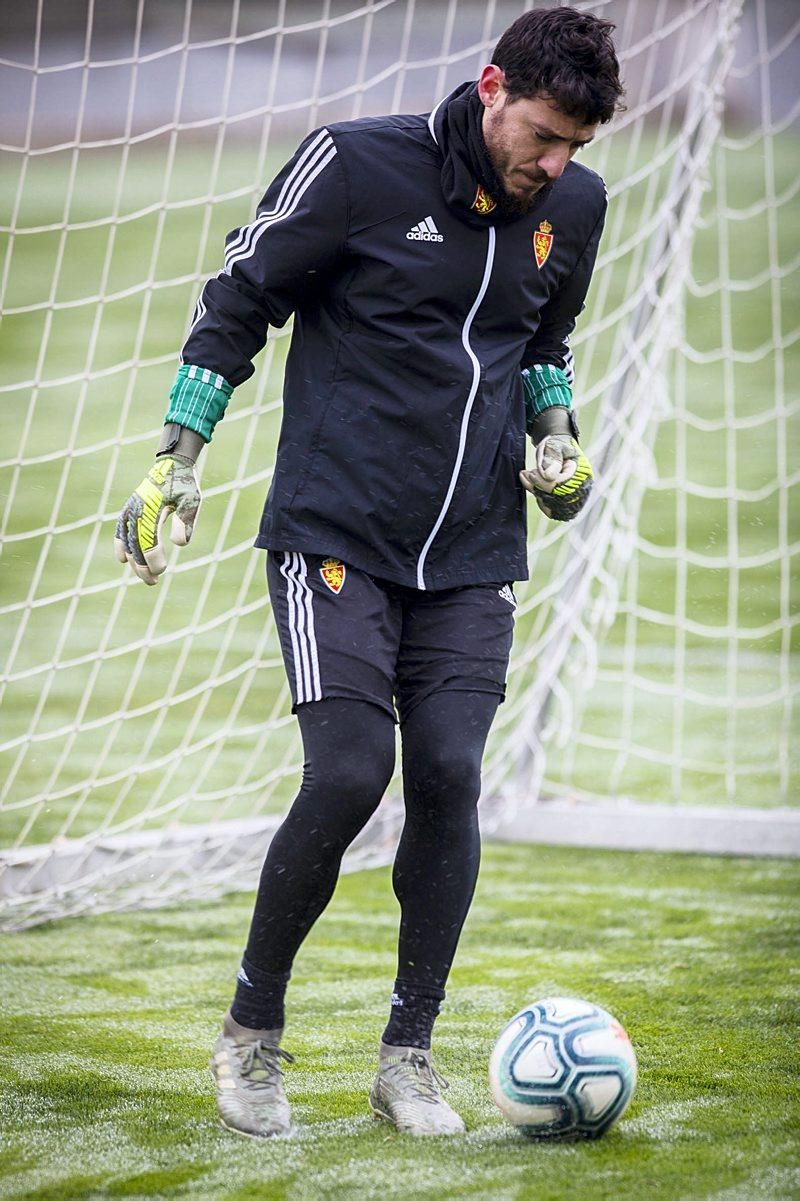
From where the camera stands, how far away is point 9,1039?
3141 millimetres

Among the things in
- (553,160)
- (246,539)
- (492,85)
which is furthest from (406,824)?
(246,539)

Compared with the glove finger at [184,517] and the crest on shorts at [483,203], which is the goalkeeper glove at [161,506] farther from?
the crest on shorts at [483,203]

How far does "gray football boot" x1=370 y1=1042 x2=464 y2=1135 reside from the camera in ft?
8.17

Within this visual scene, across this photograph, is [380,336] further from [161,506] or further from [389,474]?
[161,506]

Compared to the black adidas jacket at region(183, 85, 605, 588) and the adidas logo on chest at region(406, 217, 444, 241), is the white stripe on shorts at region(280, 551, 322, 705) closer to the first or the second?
the black adidas jacket at region(183, 85, 605, 588)

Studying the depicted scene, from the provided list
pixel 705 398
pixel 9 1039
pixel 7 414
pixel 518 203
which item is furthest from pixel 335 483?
pixel 705 398

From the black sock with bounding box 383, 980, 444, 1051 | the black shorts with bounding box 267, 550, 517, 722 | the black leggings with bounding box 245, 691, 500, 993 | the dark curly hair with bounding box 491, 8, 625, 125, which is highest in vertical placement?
the dark curly hair with bounding box 491, 8, 625, 125

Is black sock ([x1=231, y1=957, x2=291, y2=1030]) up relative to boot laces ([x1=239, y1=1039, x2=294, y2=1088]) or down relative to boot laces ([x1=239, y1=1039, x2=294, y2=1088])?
Result: up

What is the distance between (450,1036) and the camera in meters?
3.17

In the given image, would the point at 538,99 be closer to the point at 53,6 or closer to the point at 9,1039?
the point at 9,1039

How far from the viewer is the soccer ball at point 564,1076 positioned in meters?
2.41

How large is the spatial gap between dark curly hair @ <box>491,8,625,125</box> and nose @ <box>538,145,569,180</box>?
64 millimetres

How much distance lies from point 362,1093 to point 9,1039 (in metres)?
0.83

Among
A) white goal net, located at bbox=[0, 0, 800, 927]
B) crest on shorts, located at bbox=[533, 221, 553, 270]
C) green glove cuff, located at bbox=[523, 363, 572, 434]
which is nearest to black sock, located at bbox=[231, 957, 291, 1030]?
green glove cuff, located at bbox=[523, 363, 572, 434]
